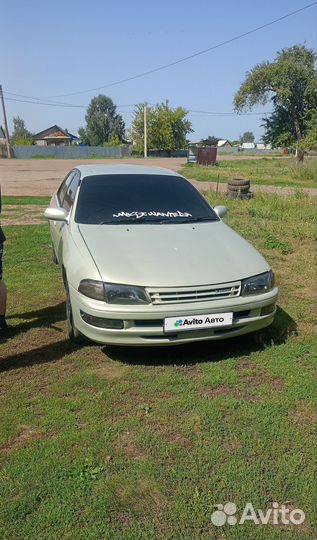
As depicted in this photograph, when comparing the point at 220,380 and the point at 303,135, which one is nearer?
the point at 220,380

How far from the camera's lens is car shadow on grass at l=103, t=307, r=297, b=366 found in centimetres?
346

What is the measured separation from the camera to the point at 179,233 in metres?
3.91

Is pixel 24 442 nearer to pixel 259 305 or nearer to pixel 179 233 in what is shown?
pixel 259 305

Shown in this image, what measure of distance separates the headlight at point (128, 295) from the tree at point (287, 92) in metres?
38.7

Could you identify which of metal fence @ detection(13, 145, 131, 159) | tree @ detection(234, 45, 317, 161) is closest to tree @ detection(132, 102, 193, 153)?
metal fence @ detection(13, 145, 131, 159)

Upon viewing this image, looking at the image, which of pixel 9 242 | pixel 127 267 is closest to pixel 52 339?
pixel 127 267

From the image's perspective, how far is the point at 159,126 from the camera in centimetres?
6719

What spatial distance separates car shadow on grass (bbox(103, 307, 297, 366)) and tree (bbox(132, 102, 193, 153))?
66.4m

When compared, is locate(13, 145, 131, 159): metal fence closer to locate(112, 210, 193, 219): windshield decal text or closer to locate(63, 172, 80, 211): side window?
locate(63, 172, 80, 211): side window

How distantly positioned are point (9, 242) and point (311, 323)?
512 cm

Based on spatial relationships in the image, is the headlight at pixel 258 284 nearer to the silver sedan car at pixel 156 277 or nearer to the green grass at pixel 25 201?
the silver sedan car at pixel 156 277

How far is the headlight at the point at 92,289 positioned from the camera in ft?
10.2

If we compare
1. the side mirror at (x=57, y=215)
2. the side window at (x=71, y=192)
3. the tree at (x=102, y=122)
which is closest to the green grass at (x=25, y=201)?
the side window at (x=71, y=192)

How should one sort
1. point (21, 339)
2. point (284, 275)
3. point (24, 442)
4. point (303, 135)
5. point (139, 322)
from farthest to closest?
point (303, 135), point (284, 275), point (21, 339), point (139, 322), point (24, 442)
